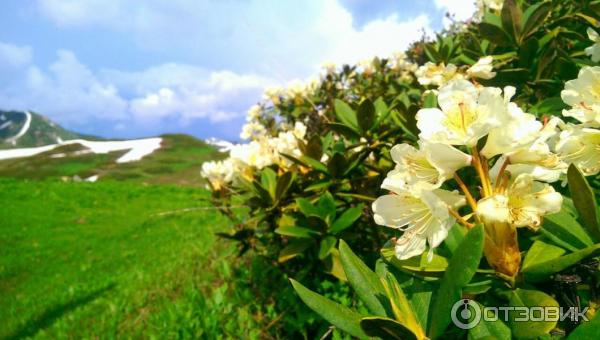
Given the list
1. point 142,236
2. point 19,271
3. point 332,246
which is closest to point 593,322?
point 332,246

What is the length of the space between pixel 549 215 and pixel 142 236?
730 cm

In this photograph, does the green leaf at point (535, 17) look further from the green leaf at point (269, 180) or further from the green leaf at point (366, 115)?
the green leaf at point (269, 180)

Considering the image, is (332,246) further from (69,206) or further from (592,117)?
(69,206)

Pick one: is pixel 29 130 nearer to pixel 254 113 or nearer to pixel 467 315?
pixel 254 113

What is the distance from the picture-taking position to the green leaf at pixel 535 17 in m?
1.50

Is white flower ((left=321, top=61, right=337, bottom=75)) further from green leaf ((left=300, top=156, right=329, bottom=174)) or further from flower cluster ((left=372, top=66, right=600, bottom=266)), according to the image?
flower cluster ((left=372, top=66, right=600, bottom=266))

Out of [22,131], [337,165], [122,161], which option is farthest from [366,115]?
[22,131]

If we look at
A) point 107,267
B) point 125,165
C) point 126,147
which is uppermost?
point 107,267

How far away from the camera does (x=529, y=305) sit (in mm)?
748

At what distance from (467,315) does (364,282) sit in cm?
20

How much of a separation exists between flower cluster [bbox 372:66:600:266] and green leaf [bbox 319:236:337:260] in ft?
2.69

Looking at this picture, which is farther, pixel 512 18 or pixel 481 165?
pixel 512 18

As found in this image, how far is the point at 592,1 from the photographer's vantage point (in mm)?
1640

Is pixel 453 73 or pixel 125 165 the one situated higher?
pixel 453 73
